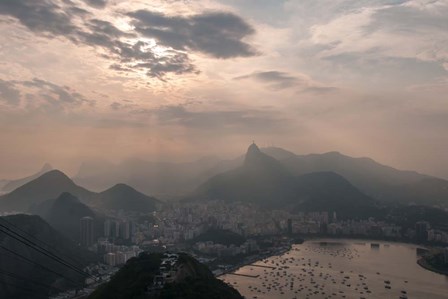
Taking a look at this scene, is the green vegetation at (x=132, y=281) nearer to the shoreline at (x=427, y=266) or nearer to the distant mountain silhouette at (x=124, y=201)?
the shoreline at (x=427, y=266)

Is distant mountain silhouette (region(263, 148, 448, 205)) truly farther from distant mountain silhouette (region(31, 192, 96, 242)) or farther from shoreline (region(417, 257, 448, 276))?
distant mountain silhouette (region(31, 192, 96, 242))

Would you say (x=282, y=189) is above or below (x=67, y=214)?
above

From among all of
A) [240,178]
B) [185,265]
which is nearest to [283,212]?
[240,178]

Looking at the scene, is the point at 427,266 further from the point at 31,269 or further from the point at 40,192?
the point at 40,192

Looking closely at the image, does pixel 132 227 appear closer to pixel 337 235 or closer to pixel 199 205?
pixel 199 205

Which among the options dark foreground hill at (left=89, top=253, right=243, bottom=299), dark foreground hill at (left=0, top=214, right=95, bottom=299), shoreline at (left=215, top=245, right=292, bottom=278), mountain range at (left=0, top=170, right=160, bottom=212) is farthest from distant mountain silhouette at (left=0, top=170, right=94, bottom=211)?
dark foreground hill at (left=89, top=253, right=243, bottom=299)

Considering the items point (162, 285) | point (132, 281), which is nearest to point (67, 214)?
point (132, 281)
